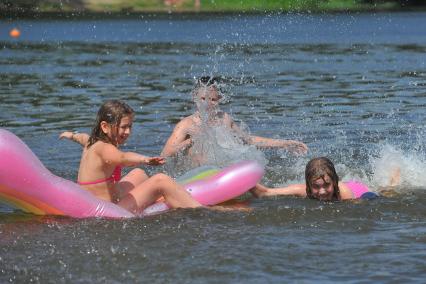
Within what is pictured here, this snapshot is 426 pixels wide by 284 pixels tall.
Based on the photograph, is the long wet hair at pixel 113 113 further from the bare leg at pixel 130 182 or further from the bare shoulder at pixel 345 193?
the bare shoulder at pixel 345 193

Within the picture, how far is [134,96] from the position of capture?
16.7m

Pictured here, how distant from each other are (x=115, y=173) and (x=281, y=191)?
1.54m

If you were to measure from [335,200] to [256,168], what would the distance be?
723 mm

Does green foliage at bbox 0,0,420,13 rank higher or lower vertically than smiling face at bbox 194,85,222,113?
higher

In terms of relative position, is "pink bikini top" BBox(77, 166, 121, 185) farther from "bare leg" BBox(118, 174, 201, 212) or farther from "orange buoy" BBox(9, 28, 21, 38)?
"orange buoy" BBox(9, 28, 21, 38)

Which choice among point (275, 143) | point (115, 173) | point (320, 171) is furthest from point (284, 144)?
point (115, 173)

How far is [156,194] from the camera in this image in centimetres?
770

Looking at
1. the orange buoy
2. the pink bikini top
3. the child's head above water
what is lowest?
the pink bikini top

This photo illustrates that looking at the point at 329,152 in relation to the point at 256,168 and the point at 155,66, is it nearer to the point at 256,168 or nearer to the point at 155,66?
the point at 256,168

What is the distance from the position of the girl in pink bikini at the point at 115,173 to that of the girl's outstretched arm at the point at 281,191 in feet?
2.58

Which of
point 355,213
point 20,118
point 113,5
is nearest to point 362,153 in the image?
point 355,213

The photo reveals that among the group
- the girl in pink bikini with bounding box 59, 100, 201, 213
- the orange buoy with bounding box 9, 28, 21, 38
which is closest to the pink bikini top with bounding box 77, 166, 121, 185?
the girl in pink bikini with bounding box 59, 100, 201, 213

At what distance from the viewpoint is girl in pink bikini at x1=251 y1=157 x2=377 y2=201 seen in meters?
7.91

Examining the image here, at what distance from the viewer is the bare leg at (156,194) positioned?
301 inches
